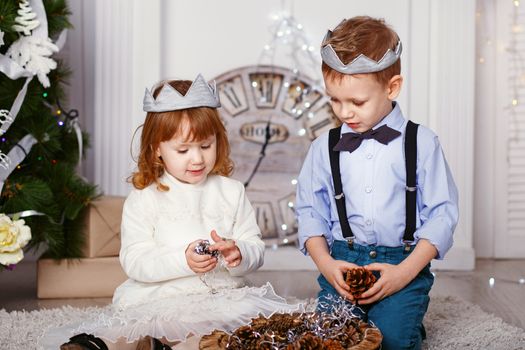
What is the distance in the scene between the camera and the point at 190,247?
1768mm

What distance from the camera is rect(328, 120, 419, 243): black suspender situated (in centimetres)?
188

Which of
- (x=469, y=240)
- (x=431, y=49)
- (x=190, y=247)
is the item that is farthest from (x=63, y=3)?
(x=469, y=240)

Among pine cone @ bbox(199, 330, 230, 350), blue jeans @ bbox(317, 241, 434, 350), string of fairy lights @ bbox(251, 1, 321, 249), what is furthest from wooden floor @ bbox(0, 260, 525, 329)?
pine cone @ bbox(199, 330, 230, 350)

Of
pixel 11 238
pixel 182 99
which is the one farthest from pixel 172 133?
pixel 11 238

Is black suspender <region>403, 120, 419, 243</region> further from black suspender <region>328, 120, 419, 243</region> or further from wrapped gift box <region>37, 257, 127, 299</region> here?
wrapped gift box <region>37, 257, 127, 299</region>

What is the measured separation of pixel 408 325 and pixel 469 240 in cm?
162

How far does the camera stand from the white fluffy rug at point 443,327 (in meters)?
2.04

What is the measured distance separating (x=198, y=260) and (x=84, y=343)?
305 millimetres

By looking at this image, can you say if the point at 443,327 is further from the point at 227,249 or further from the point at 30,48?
the point at 30,48

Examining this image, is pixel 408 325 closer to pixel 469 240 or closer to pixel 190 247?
pixel 190 247

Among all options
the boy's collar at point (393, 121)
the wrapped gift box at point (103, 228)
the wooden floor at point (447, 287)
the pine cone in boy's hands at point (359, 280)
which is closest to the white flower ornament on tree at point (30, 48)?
the wrapped gift box at point (103, 228)

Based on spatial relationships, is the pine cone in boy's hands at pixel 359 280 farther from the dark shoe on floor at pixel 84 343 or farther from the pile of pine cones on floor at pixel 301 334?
the dark shoe on floor at pixel 84 343

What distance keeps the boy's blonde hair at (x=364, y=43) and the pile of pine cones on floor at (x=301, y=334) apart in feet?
1.80

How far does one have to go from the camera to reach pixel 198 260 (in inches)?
69.1
